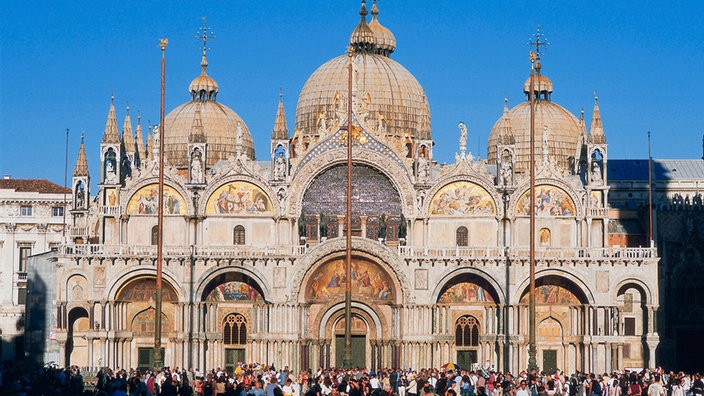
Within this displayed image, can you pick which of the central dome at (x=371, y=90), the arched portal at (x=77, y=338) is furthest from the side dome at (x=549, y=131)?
the arched portal at (x=77, y=338)

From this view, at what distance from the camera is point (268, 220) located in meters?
89.9

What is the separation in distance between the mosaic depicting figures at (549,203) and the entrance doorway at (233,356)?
1707cm

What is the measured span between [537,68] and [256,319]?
2966 cm

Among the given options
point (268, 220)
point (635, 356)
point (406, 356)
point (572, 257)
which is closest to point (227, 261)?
point (268, 220)

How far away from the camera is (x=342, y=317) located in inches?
3514

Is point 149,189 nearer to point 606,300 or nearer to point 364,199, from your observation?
point 364,199

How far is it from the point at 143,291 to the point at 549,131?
100 feet

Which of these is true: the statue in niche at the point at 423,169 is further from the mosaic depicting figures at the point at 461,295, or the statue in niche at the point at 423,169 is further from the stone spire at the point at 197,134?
the stone spire at the point at 197,134

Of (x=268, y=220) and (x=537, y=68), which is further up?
(x=537, y=68)

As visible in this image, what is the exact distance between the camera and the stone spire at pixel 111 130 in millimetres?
91000

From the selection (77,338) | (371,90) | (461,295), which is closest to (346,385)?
(461,295)

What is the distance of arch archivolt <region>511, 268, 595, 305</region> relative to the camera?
287ft

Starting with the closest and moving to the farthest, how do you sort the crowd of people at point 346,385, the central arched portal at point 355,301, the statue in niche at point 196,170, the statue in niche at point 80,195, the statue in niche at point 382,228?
the crowd of people at point 346,385 → the central arched portal at point 355,301 → the statue in niche at point 382,228 → the statue in niche at point 196,170 → the statue in niche at point 80,195

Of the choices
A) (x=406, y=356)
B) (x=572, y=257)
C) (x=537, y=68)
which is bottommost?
(x=406, y=356)
